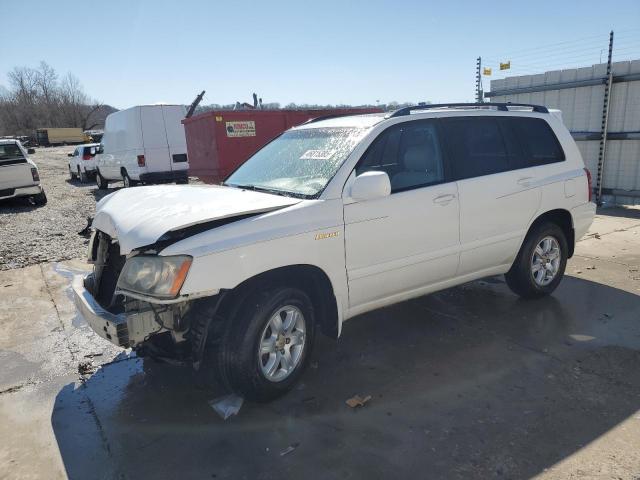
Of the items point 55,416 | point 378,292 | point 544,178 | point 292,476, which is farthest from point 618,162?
point 55,416

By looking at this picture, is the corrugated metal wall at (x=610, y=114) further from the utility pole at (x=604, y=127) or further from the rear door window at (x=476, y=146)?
the rear door window at (x=476, y=146)

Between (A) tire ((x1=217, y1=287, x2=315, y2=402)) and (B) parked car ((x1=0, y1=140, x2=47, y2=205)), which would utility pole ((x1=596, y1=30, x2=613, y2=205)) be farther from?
(B) parked car ((x1=0, y1=140, x2=47, y2=205))

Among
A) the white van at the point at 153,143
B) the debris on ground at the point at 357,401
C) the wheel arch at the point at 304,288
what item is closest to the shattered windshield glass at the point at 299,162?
the wheel arch at the point at 304,288

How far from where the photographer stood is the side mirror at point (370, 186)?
3.35 meters

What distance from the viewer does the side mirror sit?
3348 millimetres

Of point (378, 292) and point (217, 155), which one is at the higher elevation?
point (217, 155)

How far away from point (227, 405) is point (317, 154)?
199 centimetres

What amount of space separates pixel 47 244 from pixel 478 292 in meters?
7.11

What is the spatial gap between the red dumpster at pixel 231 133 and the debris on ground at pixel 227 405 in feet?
20.0

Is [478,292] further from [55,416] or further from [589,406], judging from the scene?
[55,416]

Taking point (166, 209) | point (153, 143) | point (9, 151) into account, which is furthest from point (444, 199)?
point (9, 151)

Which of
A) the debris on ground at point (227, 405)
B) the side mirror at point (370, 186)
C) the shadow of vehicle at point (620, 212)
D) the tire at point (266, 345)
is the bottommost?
the shadow of vehicle at point (620, 212)

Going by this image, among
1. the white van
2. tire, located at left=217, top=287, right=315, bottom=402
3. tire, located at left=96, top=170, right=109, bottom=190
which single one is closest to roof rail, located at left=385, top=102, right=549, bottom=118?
tire, located at left=217, top=287, right=315, bottom=402

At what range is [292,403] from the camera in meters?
3.39
